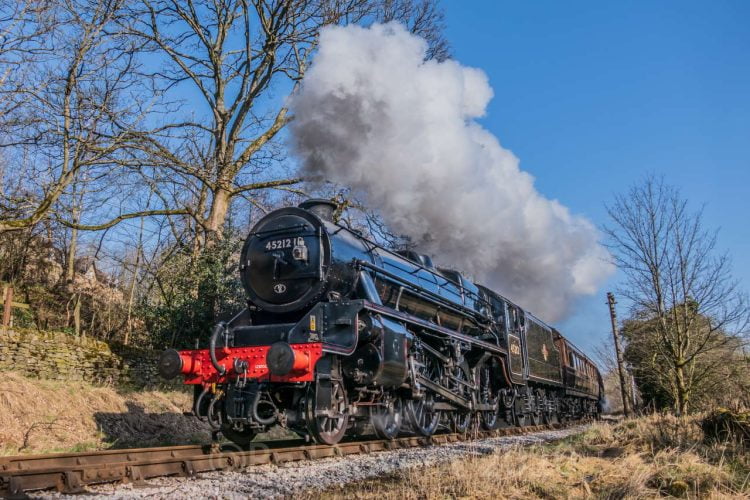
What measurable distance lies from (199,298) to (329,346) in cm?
853

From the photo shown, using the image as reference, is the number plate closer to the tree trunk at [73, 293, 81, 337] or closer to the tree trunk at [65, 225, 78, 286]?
the tree trunk at [73, 293, 81, 337]

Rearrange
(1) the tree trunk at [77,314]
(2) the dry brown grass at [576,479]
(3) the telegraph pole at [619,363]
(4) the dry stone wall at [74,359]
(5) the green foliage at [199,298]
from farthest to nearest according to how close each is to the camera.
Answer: (3) the telegraph pole at [619,363]
(1) the tree trunk at [77,314]
(5) the green foliage at [199,298]
(4) the dry stone wall at [74,359]
(2) the dry brown grass at [576,479]

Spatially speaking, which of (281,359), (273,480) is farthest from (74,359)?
(273,480)

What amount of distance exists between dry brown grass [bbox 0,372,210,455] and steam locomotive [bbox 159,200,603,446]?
2271 mm

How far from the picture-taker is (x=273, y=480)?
17.9 feet

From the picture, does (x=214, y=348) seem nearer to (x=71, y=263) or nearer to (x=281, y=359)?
(x=281, y=359)

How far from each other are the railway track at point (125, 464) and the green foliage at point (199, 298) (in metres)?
7.06

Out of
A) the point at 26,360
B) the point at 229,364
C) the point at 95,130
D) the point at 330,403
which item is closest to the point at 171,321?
the point at 26,360

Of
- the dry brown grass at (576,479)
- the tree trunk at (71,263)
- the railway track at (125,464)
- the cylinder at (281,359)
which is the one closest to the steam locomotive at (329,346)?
the cylinder at (281,359)

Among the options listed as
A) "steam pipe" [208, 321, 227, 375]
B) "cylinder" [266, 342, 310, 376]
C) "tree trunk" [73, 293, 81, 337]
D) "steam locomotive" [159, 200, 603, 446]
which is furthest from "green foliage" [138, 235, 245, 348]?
"cylinder" [266, 342, 310, 376]

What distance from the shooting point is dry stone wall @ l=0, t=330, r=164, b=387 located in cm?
1085

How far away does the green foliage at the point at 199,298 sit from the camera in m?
14.7

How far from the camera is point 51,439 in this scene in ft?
27.9

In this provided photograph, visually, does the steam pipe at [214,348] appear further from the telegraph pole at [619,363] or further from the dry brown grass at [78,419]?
the telegraph pole at [619,363]
